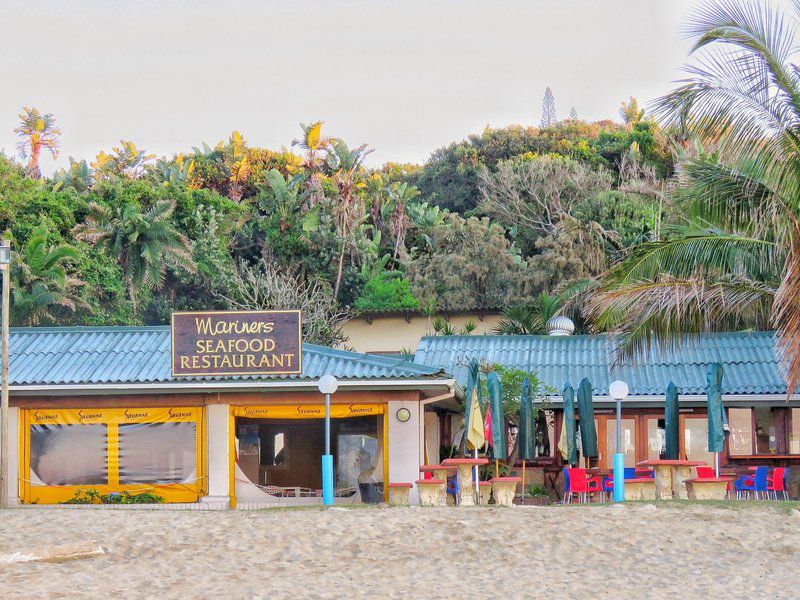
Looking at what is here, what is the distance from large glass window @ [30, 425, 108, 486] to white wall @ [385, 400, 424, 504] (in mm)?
5004

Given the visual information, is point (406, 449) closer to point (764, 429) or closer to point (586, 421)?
point (586, 421)

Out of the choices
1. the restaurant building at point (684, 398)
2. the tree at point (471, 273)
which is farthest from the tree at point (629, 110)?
the restaurant building at point (684, 398)

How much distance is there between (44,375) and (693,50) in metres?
12.0

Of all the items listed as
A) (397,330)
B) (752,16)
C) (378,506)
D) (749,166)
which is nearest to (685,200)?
(749,166)

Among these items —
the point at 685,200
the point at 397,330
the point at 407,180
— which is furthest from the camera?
the point at 407,180

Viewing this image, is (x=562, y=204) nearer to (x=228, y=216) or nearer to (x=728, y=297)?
(x=228, y=216)

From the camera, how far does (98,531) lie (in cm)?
1454

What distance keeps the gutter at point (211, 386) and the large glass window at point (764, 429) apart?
7.57 metres

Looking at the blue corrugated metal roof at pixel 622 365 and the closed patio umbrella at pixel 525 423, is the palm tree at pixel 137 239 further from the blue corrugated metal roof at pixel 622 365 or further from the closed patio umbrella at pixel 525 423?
the closed patio umbrella at pixel 525 423

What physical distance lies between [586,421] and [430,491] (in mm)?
5158

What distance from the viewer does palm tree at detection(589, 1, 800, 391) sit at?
17.5m

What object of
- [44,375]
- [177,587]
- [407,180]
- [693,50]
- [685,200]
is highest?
[407,180]

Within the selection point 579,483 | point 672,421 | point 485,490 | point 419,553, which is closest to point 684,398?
point 672,421

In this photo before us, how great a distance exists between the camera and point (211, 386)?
68.5 feet
